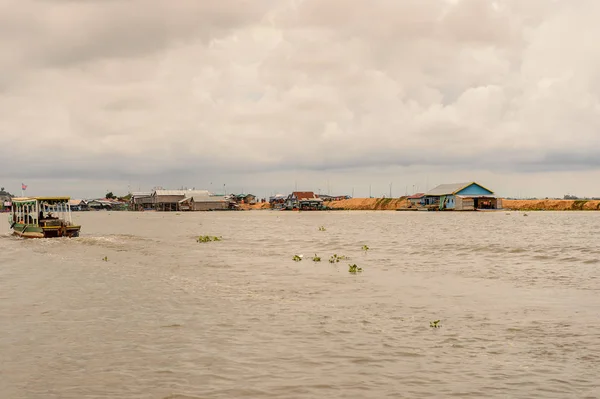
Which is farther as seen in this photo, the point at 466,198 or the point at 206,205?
the point at 206,205

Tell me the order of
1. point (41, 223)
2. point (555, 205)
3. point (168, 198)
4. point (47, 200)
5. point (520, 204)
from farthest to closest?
point (168, 198)
point (520, 204)
point (555, 205)
point (41, 223)
point (47, 200)

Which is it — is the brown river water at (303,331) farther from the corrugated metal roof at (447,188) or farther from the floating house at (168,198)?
the floating house at (168,198)

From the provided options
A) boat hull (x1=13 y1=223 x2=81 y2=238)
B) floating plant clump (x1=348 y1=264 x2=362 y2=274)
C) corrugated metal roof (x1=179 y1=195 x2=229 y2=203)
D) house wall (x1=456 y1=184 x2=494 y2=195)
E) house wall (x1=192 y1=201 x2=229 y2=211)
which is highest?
house wall (x1=456 y1=184 x2=494 y2=195)

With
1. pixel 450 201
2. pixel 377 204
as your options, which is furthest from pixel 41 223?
pixel 377 204

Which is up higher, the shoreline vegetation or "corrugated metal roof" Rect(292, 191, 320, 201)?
"corrugated metal roof" Rect(292, 191, 320, 201)

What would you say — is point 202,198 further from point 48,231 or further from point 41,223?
point 48,231

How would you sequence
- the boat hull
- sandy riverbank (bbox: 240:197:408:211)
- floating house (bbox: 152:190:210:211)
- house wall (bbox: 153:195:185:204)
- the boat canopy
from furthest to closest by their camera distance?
floating house (bbox: 152:190:210:211) → house wall (bbox: 153:195:185:204) → sandy riverbank (bbox: 240:197:408:211) → the boat canopy → the boat hull

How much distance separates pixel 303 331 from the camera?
13.3 metres

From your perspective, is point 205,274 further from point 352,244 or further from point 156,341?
point 352,244

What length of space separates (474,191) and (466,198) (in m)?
3.34

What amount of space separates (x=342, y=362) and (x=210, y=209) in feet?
577

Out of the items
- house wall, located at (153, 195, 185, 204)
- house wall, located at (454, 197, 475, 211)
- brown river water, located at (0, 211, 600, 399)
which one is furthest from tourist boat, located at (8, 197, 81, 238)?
house wall, located at (153, 195, 185, 204)

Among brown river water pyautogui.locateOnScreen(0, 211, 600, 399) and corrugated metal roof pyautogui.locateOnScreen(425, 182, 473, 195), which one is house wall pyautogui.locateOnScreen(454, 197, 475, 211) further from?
brown river water pyautogui.locateOnScreen(0, 211, 600, 399)

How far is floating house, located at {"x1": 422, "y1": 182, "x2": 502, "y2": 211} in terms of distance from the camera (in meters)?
123
